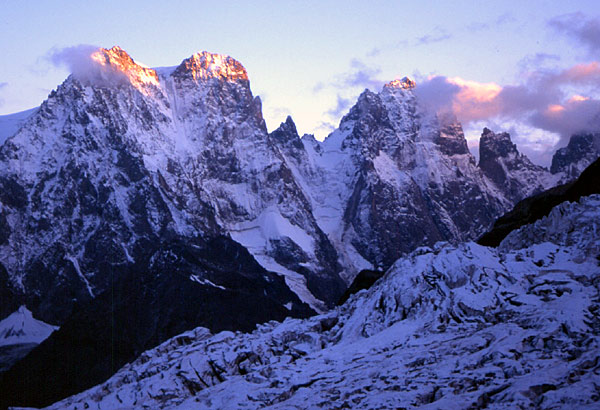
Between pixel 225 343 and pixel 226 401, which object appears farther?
pixel 225 343

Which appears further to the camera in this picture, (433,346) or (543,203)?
(543,203)

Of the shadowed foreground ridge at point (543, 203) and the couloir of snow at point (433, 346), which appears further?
the shadowed foreground ridge at point (543, 203)

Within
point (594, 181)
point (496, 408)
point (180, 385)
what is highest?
point (594, 181)

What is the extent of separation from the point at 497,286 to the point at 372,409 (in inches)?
1036

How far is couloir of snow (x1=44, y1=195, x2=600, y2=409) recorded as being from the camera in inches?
2265

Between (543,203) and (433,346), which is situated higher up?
(543,203)

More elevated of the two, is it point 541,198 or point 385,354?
point 541,198

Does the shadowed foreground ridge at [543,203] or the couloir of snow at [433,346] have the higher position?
the shadowed foreground ridge at [543,203]

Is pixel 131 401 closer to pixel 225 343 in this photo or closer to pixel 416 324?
pixel 225 343

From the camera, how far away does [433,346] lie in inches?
2758

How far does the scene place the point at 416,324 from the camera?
3039 inches

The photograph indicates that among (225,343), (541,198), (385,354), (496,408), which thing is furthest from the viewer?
(541,198)

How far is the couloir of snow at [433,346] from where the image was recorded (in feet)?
189

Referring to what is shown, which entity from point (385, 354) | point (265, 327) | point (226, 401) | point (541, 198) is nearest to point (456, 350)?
point (385, 354)
